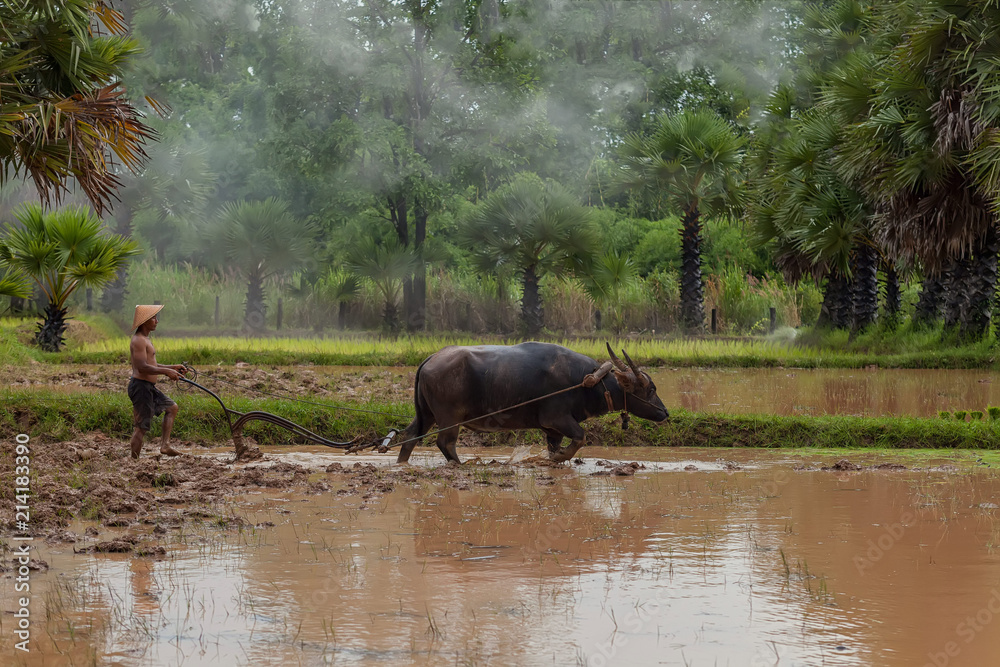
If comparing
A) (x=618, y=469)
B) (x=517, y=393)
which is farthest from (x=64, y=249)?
(x=618, y=469)

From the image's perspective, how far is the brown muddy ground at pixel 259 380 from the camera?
1293cm

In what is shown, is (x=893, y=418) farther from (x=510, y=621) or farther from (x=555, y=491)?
(x=510, y=621)

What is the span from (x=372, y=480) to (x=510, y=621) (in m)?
3.71

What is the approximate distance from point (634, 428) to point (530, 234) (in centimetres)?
1281

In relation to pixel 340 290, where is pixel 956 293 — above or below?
below

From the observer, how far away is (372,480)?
8188mm

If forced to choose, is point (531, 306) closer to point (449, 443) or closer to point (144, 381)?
point (449, 443)

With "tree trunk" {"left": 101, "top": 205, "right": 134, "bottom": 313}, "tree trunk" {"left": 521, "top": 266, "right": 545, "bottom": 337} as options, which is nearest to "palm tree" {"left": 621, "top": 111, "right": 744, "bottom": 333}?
"tree trunk" {"left": 521, "top": 266, "right": 545, "bottom": 337}

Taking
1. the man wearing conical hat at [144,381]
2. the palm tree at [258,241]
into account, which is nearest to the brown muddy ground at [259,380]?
the man wearing conical hat at [144,381]

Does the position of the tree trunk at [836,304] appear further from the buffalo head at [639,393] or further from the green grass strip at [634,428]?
the buffalo head at [639,393]

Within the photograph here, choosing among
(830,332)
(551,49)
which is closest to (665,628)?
(830,332)

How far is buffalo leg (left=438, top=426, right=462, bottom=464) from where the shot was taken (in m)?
8.84

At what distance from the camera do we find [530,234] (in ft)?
74.6

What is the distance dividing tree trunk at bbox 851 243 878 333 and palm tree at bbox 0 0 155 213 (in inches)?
586
